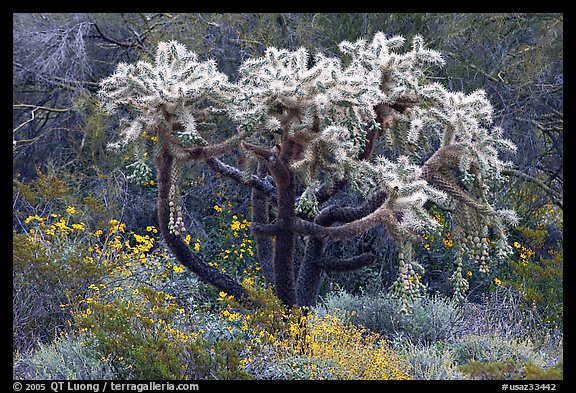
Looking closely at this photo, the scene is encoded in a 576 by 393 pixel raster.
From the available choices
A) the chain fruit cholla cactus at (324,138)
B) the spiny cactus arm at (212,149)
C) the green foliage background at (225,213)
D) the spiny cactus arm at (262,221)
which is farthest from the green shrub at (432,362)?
the spiny cactus arm at (212,149)

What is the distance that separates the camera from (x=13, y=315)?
4.86 meters

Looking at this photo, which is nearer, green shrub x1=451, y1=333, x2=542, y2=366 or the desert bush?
green shrub x1=451, y1=333, x2=542, y2=366

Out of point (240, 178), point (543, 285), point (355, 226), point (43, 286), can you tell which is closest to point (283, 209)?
point (240, 178)

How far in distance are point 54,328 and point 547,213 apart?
5009 mm

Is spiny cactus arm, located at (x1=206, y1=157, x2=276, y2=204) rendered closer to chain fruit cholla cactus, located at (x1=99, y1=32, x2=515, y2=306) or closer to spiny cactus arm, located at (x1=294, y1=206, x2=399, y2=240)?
chain fruit cholla cactus, located at (x1=99, y1=32, x2=515, y2=306)

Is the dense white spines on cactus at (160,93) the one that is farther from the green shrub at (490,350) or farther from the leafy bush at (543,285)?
the leafy bush at (543,285)

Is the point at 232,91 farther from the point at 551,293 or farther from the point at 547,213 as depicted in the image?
the point at 547,213

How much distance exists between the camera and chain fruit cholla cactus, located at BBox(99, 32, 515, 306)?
383cm

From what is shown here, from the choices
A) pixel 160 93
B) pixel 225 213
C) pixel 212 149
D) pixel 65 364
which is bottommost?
pixel 65 364

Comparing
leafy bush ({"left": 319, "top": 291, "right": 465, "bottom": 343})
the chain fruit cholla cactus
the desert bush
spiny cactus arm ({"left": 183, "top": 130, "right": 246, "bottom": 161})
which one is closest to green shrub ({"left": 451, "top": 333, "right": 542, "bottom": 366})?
leafy bush ({"left": 319, "top": 291, "right": 465, "bottom": 343})

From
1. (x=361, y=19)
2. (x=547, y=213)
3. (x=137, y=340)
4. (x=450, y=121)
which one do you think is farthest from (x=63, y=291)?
(x=547, y=213)

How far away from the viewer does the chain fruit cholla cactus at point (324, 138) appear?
3830 mm

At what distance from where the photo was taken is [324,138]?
3820 mm

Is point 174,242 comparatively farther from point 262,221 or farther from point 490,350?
point 490,350
